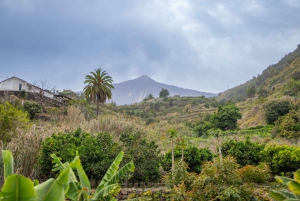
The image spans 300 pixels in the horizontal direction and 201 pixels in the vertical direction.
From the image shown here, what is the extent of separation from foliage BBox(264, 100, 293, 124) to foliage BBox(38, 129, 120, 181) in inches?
1063

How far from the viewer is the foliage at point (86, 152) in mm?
8453

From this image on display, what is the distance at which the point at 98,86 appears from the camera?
3109 centimetres

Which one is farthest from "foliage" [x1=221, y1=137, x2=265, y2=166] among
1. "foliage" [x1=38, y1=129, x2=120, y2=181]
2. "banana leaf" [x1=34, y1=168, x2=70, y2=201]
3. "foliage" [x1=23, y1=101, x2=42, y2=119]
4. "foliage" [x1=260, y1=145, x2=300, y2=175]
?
"foliage" [x1=23, y1=101, x2=42, y2=119]

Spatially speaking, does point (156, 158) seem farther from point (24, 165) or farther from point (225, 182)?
point (24, 165)

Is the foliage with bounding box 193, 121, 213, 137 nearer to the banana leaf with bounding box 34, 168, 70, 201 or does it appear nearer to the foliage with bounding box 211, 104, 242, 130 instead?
the foliage with bounding box 211, 104, 242, 130

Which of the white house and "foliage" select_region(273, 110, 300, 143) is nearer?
"foliage" select_region(273, 110, 300, 143)

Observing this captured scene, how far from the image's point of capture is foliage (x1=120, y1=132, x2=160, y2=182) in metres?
8.88

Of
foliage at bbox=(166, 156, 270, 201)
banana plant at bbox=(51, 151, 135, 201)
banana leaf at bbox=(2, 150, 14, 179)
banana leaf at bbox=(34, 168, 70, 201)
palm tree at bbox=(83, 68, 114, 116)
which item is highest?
palm tree at bbox=(83, 68, 114, 116)

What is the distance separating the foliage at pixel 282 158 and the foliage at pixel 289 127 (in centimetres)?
1032

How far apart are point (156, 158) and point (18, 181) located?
7254mm

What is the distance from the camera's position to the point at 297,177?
300 cm

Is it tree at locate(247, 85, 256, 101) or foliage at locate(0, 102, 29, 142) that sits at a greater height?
tree at locate(247, 85, 256, 101)

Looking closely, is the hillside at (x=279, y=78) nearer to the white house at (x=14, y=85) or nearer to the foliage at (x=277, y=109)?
the foliage at (x=277, y=109)

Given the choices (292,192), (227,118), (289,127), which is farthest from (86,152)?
(227,118)
